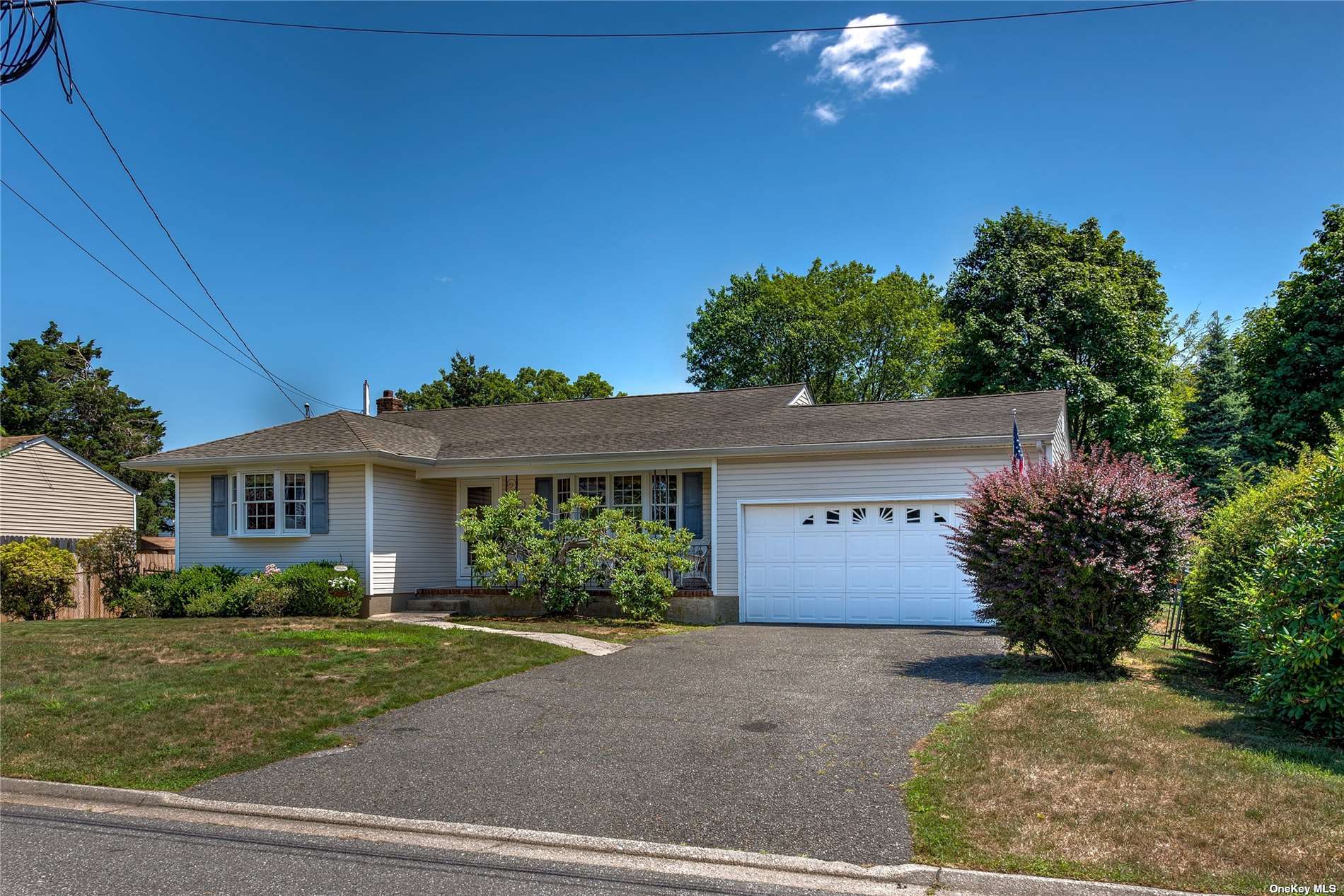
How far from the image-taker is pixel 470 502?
1978 centimetres

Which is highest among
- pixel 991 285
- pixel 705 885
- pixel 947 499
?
pixel 991 285

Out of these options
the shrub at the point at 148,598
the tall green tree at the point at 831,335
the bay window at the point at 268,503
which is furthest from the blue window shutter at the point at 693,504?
the tall green tree at the point at 831,335

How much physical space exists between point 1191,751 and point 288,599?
580 inches

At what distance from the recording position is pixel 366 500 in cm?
1725

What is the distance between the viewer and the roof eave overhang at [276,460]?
55.2 feet

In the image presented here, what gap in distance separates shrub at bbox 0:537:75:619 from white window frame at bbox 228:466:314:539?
3.67 meters

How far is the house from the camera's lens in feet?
48.7

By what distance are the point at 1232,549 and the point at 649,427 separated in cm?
1114

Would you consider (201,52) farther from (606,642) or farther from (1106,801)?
(1106,801)

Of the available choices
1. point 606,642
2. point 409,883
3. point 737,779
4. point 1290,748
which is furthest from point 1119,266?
point 409,883

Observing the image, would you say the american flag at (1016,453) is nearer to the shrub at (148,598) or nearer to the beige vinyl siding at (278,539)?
the beige vinyl siding at (278,539)

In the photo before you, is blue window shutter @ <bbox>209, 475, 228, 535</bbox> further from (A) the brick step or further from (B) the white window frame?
(A) the brick step

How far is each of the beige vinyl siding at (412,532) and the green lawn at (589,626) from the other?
2.61 meters

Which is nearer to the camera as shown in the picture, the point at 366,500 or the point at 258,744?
the point at 258,744
